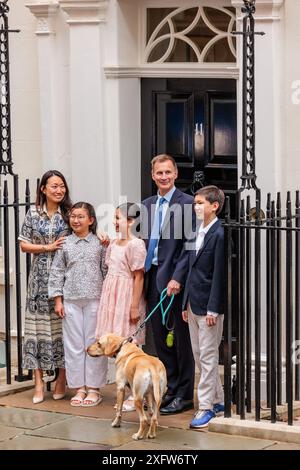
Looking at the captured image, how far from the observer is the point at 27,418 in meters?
10.9

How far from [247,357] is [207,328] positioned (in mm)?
411

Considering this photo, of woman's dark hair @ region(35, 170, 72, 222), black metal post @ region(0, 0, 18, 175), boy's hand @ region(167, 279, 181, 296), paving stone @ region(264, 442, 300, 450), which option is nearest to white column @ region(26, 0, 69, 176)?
black metal post @ region(0, 0, 18, 175)

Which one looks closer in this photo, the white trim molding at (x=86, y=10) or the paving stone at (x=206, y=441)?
the paving stone at (x=206, y=441)

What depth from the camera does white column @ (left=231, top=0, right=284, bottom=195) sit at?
1126 centimetres

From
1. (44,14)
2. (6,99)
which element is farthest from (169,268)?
(44,14)

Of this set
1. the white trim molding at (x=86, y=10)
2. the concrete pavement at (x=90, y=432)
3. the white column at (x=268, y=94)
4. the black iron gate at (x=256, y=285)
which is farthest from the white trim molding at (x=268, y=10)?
the concrete pavement at (x=90, y=432)

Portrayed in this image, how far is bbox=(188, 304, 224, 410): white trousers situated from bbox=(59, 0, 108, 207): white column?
203 cm

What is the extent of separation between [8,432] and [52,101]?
3.36 meters

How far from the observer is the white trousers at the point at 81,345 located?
11.2 metres

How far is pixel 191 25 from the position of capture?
12.1 meters

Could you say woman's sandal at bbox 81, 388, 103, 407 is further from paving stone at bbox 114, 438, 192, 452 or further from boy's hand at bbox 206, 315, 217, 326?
boy's hand at bbox 206, 315, 217, 326

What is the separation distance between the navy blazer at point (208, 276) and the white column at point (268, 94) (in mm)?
1013

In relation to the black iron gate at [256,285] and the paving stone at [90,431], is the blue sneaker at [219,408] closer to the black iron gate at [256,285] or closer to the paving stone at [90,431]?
the black iron gate at [256,285]
